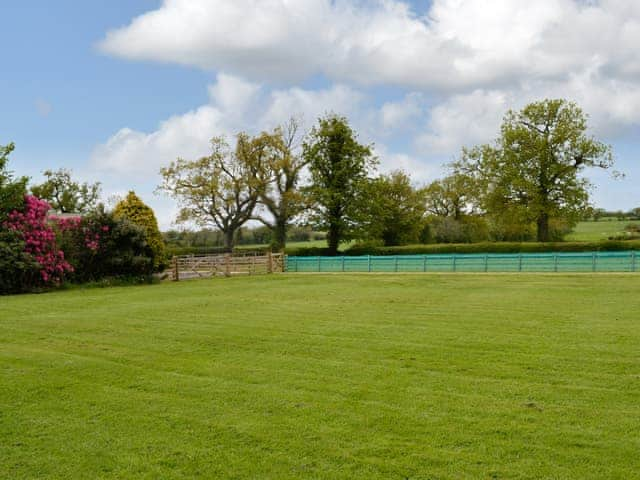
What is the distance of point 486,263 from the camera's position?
31797mm

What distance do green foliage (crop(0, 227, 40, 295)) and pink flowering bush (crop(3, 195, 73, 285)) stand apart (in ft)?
0.82

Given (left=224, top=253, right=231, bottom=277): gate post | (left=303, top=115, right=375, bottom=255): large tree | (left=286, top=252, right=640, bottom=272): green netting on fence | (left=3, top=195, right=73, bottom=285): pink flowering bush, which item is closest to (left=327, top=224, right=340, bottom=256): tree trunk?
(left=303, top=115, right=375, bottom=255): large tree

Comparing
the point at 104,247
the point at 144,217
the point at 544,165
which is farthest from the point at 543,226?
the point at 104,247

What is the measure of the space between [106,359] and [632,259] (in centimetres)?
2793

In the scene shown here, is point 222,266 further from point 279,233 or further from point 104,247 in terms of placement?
point 279,233

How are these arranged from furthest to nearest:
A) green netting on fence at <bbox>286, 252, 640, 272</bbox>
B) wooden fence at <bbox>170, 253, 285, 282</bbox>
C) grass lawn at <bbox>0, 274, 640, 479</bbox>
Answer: wooden fence at <bbox>170, 253, 285, 282</bbox>, green netting on fence at <bbox>286, 252, 640, 272</bbox>, grass lawn at <bbox>0, 274, 640, 479</bbox>

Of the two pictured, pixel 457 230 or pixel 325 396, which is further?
pixel 457 230

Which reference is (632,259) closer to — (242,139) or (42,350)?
(42,350)

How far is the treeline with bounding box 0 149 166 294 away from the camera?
76.2 ft

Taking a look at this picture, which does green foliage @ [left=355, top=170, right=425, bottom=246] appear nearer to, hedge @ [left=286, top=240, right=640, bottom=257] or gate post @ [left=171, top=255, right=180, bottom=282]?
hedge @ [left=286, top=240, right=640, bottom=257]

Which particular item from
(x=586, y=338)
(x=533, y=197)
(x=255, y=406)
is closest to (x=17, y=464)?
(x=255, y=406)

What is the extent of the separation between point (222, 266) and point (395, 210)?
2861 cm

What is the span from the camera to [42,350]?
9945 mm

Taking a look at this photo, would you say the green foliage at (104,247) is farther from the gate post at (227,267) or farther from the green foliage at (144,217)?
the gate post at (227,267)
